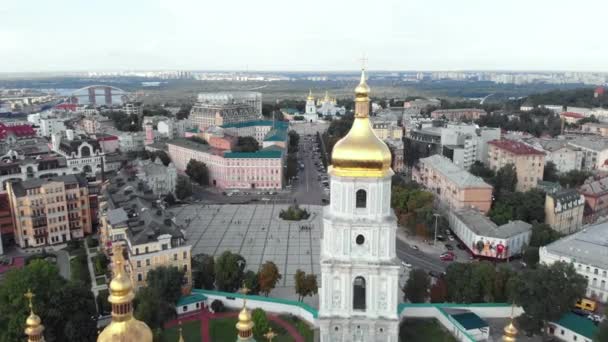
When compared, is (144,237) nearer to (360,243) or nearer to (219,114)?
(360,243)

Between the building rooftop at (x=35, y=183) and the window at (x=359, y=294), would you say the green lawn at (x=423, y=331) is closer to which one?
the window at (x=359, y=294)

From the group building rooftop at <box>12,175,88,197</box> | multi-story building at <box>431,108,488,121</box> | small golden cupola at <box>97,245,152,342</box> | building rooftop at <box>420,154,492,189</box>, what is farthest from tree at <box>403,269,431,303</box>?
multi-story building at <box>431,108,488,121</box>

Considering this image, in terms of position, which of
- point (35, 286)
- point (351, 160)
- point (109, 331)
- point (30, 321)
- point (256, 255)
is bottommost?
point (256, 255)

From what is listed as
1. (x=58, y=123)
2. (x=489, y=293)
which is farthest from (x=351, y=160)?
(x=58, y=123)

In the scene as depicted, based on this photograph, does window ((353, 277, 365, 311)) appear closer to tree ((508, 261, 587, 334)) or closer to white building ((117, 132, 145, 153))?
tree ((508, 261, 587, 334))

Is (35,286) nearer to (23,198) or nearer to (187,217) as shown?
(23,198)

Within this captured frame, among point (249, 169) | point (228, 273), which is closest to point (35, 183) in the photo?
point (228, 273)
